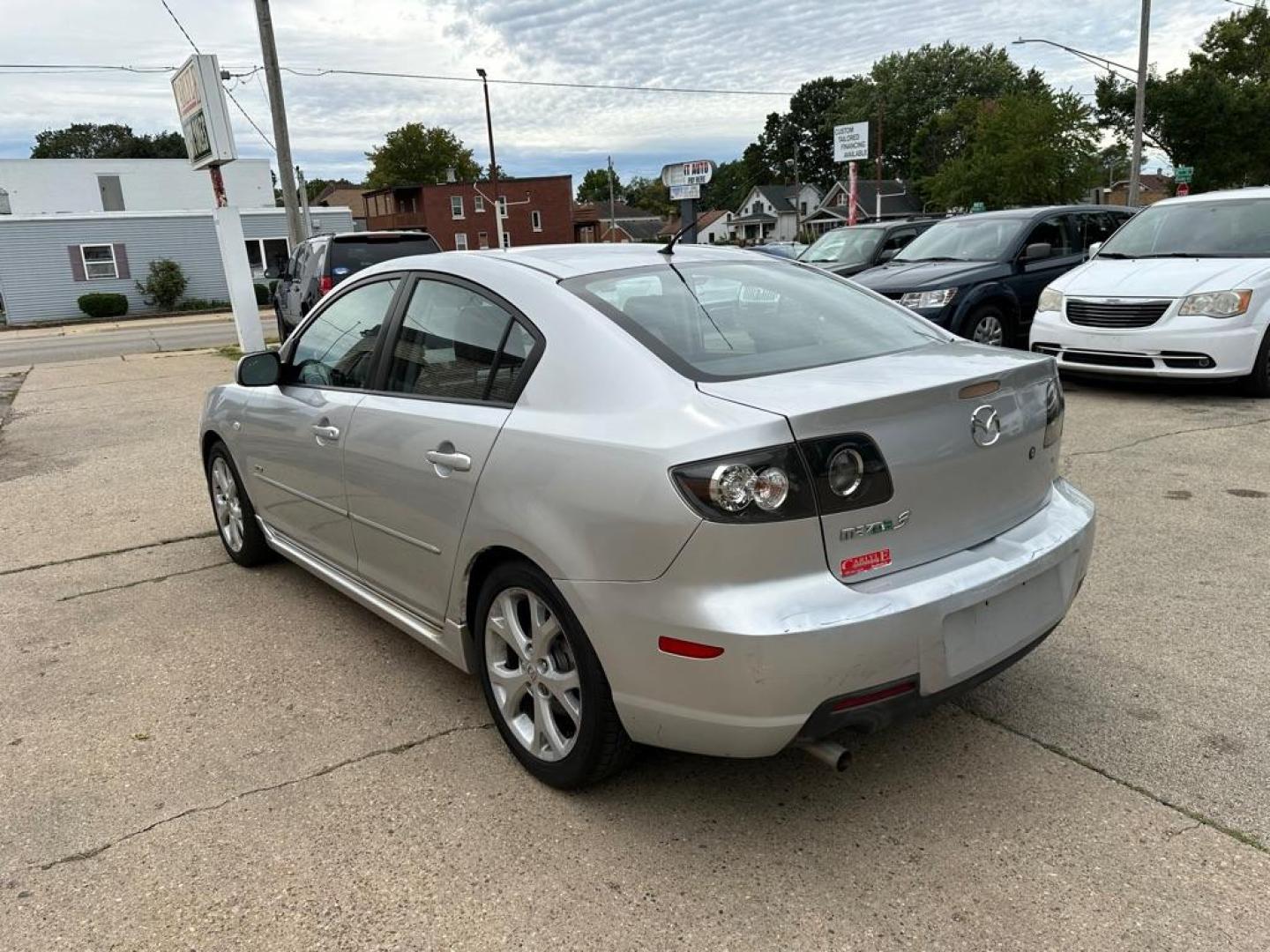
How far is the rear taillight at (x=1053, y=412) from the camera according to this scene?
9.36 ft

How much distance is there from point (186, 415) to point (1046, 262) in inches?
372

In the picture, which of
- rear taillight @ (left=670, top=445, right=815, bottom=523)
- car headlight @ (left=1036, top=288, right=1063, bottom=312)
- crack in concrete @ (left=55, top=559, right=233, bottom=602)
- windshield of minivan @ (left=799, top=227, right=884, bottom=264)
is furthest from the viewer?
windshield of minivan @ (left=799, top=227, right=884, bottom=264)

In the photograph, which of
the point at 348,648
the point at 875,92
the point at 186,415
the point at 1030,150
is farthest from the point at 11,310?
the point at 875,92

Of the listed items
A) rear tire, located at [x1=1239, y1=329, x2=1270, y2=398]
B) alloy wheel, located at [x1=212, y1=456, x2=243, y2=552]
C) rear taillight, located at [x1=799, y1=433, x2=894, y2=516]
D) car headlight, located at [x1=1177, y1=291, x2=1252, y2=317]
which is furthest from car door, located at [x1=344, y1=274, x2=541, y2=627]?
rear tire, located at [x1=1239, y1=329, x2=1270, y2=398]

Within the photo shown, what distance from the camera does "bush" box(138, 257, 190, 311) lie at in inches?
1358

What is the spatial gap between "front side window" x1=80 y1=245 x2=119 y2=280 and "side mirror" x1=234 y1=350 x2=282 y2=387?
1409 inches

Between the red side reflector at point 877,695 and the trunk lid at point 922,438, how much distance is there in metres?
0.28

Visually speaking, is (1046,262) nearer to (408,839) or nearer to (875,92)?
(408,839)

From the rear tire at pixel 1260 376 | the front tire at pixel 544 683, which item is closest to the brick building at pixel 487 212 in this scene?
the rear tire at pixel 1260 376

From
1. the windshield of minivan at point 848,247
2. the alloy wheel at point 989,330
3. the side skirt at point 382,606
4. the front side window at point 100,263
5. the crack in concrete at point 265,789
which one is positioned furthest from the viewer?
the front side window at point 100,263

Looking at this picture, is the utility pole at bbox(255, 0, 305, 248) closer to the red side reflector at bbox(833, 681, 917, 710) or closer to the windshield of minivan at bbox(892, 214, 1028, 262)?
the windshield of minivan at bbox(892, 214, 1028, 262)

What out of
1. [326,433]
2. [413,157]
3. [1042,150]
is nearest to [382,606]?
[326,433]

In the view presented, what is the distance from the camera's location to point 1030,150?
1105 inches

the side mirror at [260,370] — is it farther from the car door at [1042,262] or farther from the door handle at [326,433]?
the car door at [1042,262]
